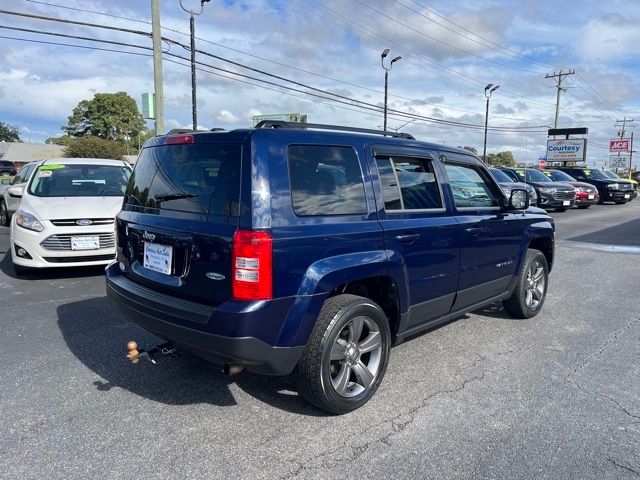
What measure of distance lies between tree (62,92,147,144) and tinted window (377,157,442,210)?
3241 inches

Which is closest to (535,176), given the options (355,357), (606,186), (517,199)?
(606,186)

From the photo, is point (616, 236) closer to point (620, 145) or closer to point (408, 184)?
point (408, 184)

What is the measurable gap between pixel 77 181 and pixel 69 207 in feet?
3.66

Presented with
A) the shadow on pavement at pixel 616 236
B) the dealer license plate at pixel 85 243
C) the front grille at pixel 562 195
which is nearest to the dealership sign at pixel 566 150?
the front grille at pixel 562 195

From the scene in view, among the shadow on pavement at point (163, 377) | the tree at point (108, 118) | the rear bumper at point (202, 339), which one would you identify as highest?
the tree at point (108, 118)

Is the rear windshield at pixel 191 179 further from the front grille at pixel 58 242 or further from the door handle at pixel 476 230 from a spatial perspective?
the front grille at pixel 58 242

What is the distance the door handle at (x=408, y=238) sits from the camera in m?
3.38

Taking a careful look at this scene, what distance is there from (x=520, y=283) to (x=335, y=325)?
9.44 feet

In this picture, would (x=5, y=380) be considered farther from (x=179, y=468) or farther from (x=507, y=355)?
(x=507, y=355)

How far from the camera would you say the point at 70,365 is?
3.86 m

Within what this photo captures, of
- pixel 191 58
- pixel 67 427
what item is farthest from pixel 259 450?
pixel 191 58

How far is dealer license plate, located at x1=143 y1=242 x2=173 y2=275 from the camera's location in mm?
3070

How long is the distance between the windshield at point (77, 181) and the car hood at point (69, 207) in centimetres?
30

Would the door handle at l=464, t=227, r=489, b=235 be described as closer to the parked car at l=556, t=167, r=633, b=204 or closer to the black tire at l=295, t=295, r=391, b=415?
the black tire at l=295, t=295, r=391, b=415
